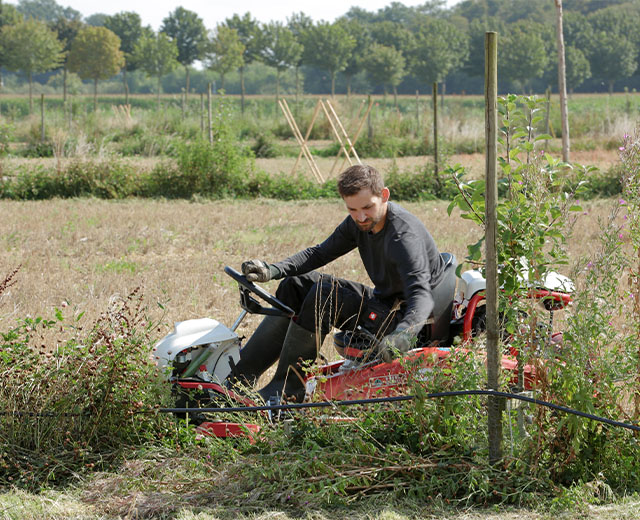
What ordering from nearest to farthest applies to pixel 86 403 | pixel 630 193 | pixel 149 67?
pixel 630 193, pixel 86 403, pixel 149 67

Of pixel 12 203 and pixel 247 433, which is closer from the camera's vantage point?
pixel 247 433

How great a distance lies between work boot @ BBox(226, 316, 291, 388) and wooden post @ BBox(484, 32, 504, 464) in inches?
51.7

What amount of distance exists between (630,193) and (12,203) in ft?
36.7

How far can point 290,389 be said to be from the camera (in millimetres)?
4051

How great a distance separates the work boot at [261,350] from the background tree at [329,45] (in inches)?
2042

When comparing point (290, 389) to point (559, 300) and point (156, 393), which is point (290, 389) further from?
point (559, 300)

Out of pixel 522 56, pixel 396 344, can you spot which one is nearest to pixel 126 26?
pixel 522 56

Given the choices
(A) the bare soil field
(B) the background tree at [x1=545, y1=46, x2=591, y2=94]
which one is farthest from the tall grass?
(B) the background tree at [x1=545, y1=46, x2=591, y2=94]

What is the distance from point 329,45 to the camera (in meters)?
54.6

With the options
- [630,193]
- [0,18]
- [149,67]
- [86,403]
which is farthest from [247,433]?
[0,18]

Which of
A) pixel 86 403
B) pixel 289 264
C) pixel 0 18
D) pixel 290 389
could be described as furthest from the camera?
pixel 0 18

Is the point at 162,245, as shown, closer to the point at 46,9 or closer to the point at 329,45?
the point at 329,45

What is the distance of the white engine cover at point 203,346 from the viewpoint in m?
3.98

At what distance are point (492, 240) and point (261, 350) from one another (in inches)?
62.3
